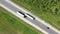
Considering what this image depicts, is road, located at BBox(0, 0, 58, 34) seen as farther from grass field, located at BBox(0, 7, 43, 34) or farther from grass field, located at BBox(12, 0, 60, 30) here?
grass field, located at BBox(0, 7, 43, 34)

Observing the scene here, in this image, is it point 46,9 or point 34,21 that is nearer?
point 34,21

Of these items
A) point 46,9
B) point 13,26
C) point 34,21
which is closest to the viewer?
point 13,26

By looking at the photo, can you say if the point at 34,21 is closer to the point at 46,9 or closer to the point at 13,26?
the point at 46,9

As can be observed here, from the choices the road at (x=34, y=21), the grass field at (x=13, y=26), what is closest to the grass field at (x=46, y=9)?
the road at (x=34, y=21)

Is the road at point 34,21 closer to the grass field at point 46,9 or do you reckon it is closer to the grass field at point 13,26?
the grass field at point 46,9

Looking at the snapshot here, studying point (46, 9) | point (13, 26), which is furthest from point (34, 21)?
point (13, 26)

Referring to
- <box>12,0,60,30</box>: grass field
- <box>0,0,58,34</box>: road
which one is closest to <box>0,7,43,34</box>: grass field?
<box>0,0,58,34</box>: road

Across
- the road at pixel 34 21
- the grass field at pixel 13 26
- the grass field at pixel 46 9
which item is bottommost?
the grass field at pixel 13 26

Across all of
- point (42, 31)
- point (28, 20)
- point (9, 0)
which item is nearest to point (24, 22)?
point (28, 20)
